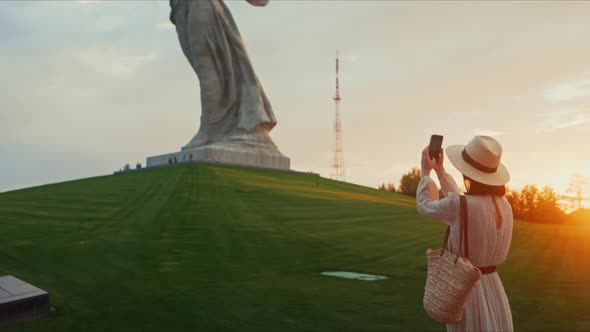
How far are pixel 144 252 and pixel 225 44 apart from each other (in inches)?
832

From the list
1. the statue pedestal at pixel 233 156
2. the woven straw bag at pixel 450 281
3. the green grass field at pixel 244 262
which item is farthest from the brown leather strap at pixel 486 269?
the statue pedestal at pixel 233 156

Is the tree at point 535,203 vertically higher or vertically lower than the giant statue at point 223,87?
lower

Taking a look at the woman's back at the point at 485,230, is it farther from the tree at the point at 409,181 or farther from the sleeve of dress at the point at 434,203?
the tree at the point at 409,181

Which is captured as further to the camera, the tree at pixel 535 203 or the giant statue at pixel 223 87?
the tree at pixel 535 203

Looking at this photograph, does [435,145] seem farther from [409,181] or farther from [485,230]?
[409,181]

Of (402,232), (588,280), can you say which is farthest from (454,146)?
(402,232)

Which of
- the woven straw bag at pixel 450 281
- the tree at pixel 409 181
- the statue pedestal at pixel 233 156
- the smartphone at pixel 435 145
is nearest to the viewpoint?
the woven straw bag at pixel 450 281

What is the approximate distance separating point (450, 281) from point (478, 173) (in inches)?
27.2

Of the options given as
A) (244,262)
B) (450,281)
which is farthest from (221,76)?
(450,281)

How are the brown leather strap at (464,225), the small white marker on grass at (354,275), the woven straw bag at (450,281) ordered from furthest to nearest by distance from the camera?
the small white marker on grass at (354,275)
the brown leather strap at (464,225)
the woven straw bag at (450,281)

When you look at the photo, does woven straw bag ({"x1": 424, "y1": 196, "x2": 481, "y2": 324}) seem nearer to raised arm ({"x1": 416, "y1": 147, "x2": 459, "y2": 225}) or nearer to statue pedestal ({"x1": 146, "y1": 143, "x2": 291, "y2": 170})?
raised arm ({"x1": 416, "y1": 147, "x2": 459, "y2": 225})

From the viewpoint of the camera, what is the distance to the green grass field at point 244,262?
602 centimetres

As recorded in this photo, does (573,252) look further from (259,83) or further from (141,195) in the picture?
(259,83)

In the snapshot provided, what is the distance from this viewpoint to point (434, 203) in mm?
3279
